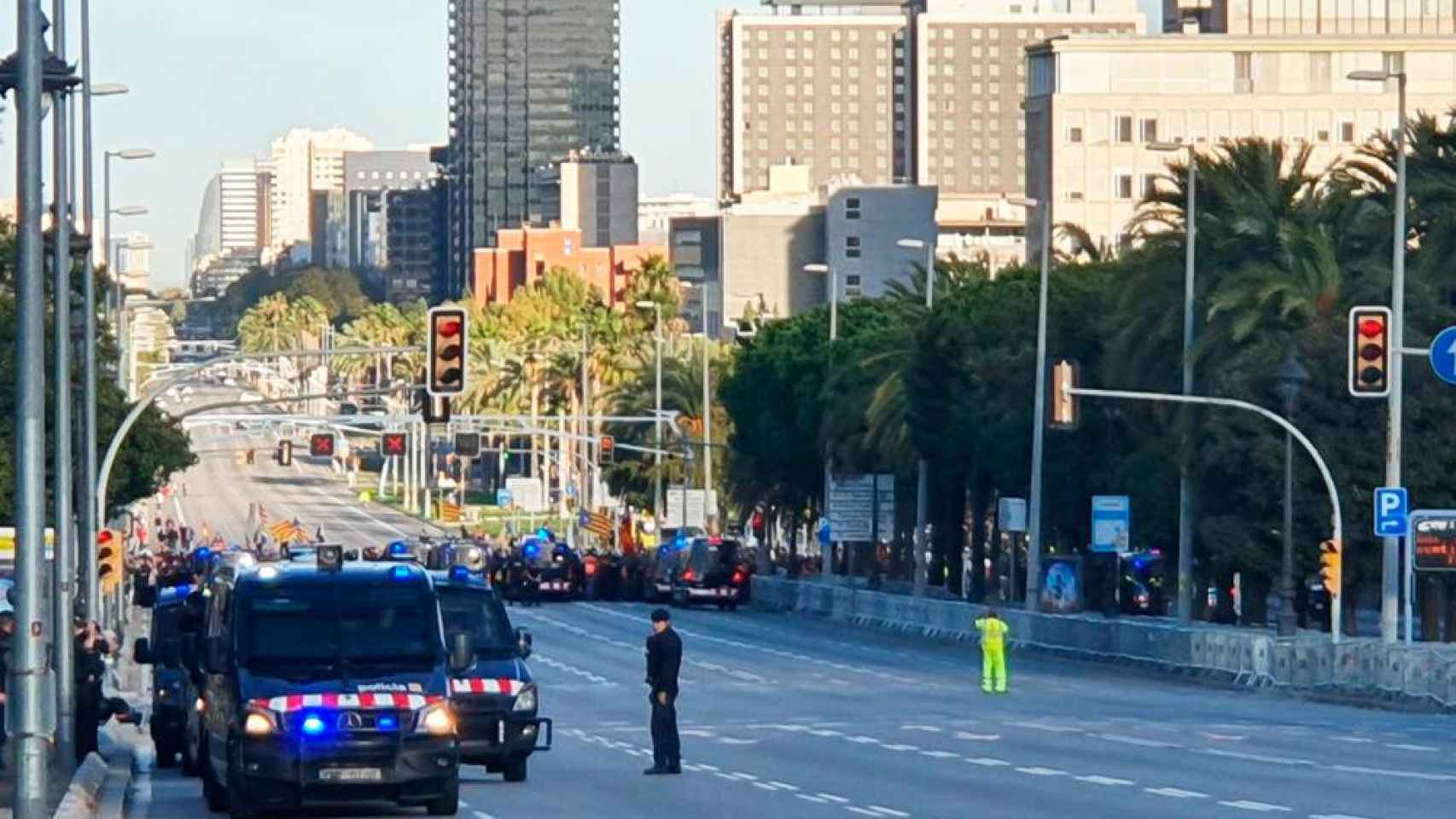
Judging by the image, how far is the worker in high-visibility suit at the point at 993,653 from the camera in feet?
168

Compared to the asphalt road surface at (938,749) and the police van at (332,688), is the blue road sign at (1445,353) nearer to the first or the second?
the asphalt road surface at (938,749)

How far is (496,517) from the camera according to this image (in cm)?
17800

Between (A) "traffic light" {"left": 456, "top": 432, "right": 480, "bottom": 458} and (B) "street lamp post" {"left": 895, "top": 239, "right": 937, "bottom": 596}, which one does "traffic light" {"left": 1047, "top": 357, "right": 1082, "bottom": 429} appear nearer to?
(B) "street lamp post" {"left": 895, "top": 239, "right": 937, "bottom": 596}

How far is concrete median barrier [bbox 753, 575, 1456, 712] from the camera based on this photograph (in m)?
48.9

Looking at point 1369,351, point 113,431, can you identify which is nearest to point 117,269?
point 113,431

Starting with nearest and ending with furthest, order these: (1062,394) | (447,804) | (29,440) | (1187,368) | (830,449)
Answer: (29,440) → (447,804) → (1062,394) → (1187,368) → (830,449)

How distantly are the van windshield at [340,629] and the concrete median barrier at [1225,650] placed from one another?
78.5 ft

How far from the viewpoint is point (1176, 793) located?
28344mm

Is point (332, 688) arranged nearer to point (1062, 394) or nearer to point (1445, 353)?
point (1445, 353)

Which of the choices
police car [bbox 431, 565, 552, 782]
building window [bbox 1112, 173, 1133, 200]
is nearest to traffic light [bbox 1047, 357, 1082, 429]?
police car [bbox 431, 565, 552, 782]

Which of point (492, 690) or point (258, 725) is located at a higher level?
point (258, 725)

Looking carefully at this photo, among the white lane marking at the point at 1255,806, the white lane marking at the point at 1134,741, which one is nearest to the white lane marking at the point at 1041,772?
the white lane marking at the point at 1255,806

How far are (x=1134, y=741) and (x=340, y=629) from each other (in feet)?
44.6

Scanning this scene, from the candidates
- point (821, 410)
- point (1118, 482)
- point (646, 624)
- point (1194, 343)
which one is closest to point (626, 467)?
point (821, 410)
